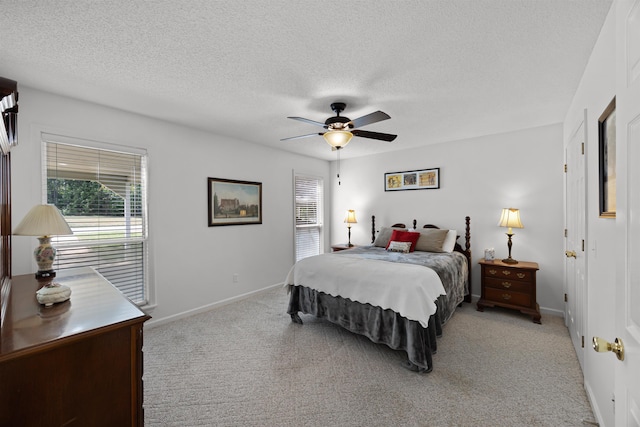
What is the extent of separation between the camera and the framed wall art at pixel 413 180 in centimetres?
453

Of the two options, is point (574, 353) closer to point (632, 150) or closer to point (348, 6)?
point (632, 150)

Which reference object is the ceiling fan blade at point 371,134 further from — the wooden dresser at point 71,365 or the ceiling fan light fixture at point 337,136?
the wooden dresser at point 71,365

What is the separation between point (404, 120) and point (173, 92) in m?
2.55

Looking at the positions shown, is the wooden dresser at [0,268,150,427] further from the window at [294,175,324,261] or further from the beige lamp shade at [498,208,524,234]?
the beige lamp shade at [498,208,524,234]

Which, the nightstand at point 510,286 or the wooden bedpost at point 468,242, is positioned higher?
the wooden bedpost at point 468,242

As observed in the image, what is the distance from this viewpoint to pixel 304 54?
1939 mm

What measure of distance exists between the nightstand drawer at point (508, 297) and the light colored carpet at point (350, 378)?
24cm

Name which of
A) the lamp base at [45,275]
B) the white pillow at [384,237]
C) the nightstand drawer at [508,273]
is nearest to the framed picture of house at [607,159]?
the nightstand drawer at [508,273]

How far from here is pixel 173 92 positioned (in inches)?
100

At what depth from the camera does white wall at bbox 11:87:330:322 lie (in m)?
2.45

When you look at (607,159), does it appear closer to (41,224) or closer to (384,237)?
(384,237)

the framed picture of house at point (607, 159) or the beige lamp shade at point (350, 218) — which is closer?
the framed picture of house at point (607, 159)

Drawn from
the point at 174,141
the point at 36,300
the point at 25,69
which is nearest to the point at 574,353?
the point at 36,300

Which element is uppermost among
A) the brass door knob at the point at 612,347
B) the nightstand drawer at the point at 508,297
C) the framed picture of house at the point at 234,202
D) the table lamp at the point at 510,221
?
the framed picture of house at the point at 234,202
